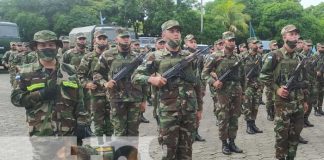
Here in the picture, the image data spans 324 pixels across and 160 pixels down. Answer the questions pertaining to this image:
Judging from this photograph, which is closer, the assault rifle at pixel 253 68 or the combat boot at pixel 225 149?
the combat boot at pixel 225 149

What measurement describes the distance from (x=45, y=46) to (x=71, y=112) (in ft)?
2.49

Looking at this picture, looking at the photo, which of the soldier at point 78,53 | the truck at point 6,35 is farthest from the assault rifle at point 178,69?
the truck at point 6,35

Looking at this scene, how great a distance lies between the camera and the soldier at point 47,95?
4480 millimetres

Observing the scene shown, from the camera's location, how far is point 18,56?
46.8 ft

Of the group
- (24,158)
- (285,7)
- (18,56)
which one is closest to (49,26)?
(18,56)

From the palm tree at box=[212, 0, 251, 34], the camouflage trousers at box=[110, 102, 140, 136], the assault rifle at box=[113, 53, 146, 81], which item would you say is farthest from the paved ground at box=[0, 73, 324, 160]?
the palm tree at box=[212, 0, 251, 34]

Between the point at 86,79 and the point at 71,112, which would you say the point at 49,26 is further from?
the point at 71,112

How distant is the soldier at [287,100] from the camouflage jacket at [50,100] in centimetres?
275

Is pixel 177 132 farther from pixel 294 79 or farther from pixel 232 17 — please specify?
pixel 232 17

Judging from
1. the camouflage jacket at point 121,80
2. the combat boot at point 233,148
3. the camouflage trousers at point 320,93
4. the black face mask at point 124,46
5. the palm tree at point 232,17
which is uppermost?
the palm tree at point 232,17

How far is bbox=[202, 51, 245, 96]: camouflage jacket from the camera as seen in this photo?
286 inches

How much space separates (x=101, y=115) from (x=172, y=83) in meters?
2.20

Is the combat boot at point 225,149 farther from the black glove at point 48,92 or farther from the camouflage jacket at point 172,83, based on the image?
the black glove at point 48,92

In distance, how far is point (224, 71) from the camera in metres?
7.34
